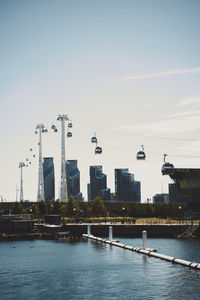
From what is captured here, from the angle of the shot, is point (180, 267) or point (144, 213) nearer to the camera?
point (180, 267)

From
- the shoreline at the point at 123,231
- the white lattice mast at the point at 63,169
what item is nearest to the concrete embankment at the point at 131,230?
the shoreline at the point at 123,231

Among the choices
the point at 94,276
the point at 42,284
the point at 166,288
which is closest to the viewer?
the point at 166,288

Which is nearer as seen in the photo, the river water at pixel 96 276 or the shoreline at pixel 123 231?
the river water at pixel 96 276

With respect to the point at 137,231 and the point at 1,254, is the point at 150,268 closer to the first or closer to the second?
the point at 1,254

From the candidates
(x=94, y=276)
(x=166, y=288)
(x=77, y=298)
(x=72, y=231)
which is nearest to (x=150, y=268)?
(x=94, y=276)

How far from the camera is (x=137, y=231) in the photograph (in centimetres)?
9750

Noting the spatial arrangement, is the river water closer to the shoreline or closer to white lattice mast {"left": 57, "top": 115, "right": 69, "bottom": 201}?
the shoreline

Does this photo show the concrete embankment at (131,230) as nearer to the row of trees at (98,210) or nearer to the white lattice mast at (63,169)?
the white lattice mast at (63,169)

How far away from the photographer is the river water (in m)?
33.9

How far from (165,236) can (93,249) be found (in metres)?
30.6

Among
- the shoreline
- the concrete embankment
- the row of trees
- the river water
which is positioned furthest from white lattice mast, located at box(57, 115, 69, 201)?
the river water

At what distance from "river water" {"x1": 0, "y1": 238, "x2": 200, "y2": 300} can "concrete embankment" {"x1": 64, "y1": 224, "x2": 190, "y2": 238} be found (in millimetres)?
29306

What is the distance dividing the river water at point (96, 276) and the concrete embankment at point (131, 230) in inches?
1154

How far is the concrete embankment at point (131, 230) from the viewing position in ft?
308
